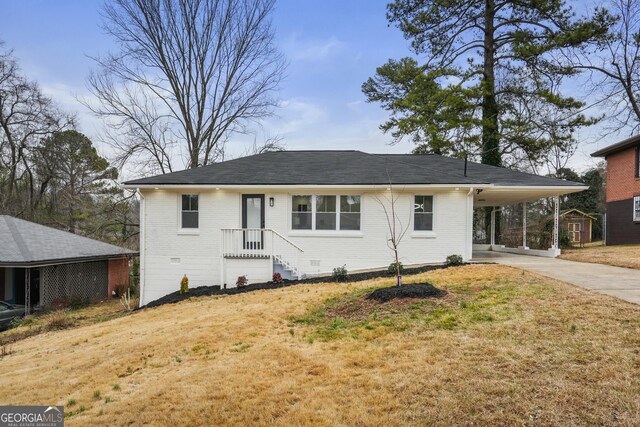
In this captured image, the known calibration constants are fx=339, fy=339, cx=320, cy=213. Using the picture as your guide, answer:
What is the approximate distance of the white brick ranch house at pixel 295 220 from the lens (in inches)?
452

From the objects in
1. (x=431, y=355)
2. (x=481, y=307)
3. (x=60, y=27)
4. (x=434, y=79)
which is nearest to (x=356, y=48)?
(x=434, y=79)

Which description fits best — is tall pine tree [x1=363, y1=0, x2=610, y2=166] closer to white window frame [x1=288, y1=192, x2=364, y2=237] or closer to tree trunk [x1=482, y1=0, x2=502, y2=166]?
tree trunk [x1=482, y1=0, x2=502, y2=166]

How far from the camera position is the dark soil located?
6.96 m

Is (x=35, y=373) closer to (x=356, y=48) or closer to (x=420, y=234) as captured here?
(x=420, y=234)

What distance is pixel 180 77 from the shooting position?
2131 cm

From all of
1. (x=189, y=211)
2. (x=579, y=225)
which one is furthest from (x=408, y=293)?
(x=579, y=225)

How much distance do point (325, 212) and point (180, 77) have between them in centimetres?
1546

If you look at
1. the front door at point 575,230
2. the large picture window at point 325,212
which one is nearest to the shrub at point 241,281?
the large picture window at point 325,212

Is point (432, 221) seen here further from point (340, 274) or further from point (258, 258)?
point (258, 258)

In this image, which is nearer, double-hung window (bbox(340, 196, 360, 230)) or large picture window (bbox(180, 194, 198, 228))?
double-hung window (bbox(340, 196, 360, 230))

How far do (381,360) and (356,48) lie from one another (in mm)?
17469

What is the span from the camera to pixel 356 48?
1811 cm

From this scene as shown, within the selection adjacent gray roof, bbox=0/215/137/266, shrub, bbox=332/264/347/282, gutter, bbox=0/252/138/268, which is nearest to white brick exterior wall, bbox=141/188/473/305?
shrub, bbox=332/264/347/282

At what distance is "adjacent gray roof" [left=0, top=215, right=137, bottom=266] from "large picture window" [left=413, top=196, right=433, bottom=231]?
14.5 metres
